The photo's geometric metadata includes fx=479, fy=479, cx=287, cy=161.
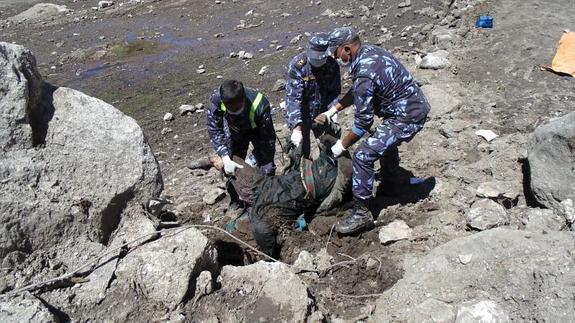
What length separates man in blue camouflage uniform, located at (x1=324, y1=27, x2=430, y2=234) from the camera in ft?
13.2

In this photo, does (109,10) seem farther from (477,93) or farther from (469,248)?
(469,248)

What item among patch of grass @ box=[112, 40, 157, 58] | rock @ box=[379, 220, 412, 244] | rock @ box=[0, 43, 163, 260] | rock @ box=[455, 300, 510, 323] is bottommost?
patch of grass @ box=[112, 40, 157, 58]

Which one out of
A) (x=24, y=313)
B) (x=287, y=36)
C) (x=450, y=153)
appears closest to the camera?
(x=24, y=313)

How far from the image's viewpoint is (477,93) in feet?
22.3

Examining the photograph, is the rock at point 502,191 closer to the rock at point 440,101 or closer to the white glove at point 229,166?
the rock at point 440,101

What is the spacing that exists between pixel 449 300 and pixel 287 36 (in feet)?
28.4

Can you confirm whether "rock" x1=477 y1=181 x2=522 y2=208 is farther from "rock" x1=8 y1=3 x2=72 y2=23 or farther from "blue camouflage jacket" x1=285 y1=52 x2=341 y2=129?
"rock" x1=8 y1=3 x2=72 y2=23

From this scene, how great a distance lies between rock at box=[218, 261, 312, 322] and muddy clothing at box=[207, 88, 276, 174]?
1.64m

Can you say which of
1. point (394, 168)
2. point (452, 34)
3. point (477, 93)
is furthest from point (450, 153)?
point (452, 34)

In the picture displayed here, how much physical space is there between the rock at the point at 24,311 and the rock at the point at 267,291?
111 cm

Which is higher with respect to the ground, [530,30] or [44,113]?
[44,113]

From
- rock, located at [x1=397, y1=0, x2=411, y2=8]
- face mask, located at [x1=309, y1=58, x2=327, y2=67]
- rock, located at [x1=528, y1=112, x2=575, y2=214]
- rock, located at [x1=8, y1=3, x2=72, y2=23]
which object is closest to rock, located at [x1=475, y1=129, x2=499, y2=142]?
rock, located at [x1=528, y1=112, x2=575, y2=214]

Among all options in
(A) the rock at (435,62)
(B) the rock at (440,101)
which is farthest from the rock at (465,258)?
(A) the rock at (435,62)

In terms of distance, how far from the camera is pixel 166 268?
3.32m
